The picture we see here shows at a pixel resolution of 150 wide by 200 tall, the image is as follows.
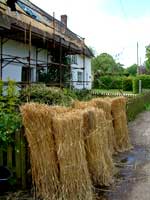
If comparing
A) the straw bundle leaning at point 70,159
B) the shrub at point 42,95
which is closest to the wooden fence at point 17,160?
the straw bundle leaning at point 70,159

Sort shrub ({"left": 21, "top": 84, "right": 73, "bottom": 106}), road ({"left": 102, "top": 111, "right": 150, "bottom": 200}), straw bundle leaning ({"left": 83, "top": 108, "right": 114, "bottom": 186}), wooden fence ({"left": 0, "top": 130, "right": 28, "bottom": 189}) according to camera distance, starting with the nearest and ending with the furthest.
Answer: road ({"left": 102, "top": 111, "right": 150, "bottom": 200})
wooden fence ({"left": 0, "top": 130, "right": 28, "bottom": 189})
straw bundle leaning ({"left": 83, "top": 108, "right": 114, "bottom": 186})
shrub ({"left": 21, "top": 84, "right": 73, "bottom": 106})

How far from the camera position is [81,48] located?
22734 millimetres

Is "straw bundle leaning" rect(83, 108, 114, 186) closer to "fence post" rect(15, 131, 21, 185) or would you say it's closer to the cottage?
"fence post" rect(15, 131, 21, 185)

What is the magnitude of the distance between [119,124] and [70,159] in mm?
3899

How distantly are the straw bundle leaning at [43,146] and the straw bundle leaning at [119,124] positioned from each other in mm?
3690

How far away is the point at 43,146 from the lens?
18.1ft

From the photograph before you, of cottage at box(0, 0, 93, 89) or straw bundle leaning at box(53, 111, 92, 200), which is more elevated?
cottage at box(0, 0, 93, 89)

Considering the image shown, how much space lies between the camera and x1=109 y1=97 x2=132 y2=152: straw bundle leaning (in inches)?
356

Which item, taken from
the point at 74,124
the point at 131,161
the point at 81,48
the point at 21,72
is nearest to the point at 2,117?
the point at 74,124

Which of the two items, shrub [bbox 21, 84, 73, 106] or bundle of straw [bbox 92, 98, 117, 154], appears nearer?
bundle of straw [bbox 92, 98, 117, 154]

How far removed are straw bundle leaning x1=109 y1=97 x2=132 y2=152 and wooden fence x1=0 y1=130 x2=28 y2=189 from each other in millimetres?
3482

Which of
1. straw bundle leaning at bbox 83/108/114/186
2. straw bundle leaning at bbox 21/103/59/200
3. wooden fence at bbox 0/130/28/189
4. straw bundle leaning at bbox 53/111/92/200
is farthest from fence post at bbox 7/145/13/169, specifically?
straw bundle leaning at bbox 83/108/114/186

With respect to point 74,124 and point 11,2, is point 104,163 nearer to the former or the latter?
point 74,124

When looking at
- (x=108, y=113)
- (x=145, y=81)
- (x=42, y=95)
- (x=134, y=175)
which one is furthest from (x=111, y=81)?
(x=134, y=175)
